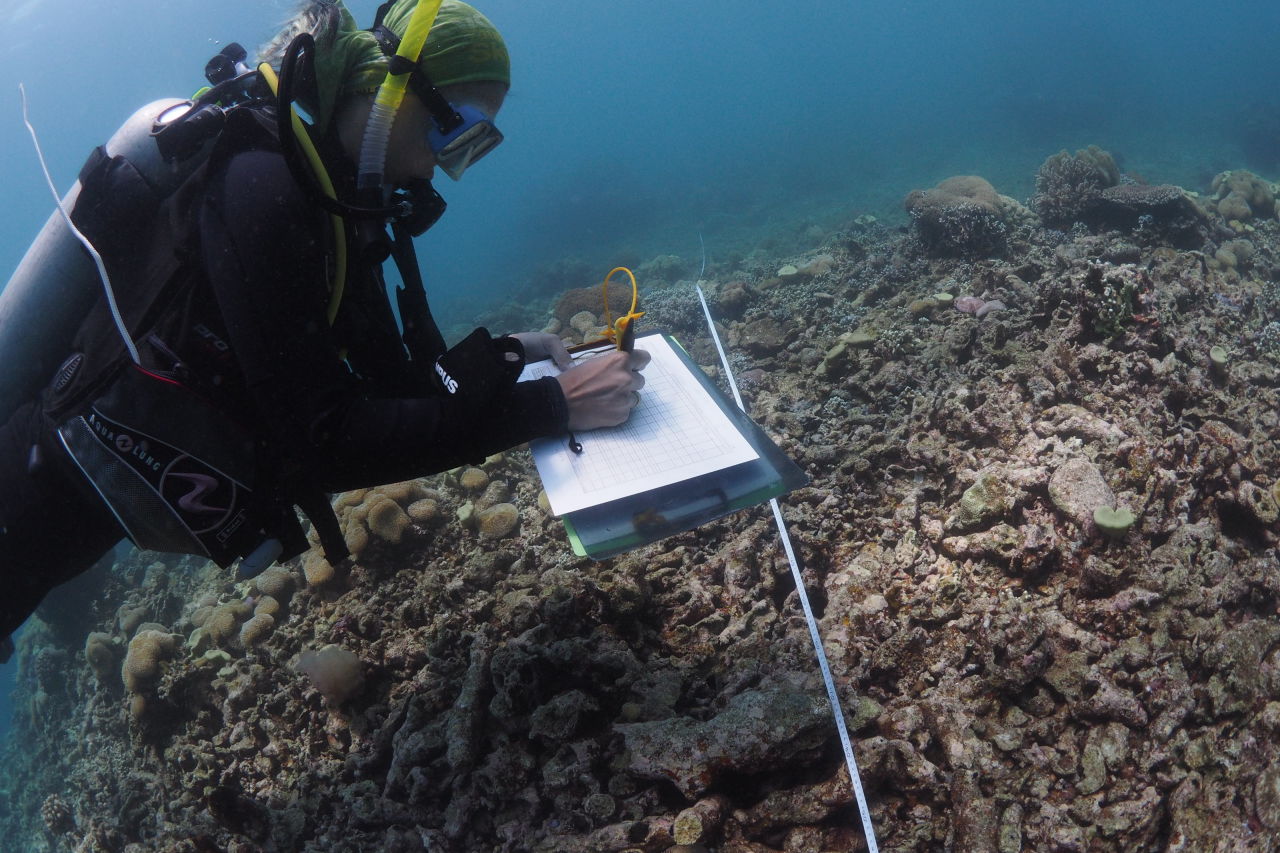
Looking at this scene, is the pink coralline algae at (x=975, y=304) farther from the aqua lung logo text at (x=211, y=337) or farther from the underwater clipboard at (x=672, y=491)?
the aqua lung logo text at (x=211, y=337)

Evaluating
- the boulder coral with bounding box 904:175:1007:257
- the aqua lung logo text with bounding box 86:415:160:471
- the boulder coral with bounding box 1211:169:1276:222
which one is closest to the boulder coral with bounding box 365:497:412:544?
the aqua lung logo text with bounding box 86:415:160:471

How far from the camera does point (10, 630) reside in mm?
1960

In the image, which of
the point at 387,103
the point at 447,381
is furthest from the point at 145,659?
the point at 387,103

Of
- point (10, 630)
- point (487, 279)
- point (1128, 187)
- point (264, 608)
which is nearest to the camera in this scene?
point (10, 630)

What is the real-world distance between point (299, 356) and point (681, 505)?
127cm

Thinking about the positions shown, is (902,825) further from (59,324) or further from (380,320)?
(59,324)

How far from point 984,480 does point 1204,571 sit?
31.7 inches

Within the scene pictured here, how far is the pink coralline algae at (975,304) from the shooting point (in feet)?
16.7

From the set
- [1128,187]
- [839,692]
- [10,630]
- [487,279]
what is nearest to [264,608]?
[10,630]

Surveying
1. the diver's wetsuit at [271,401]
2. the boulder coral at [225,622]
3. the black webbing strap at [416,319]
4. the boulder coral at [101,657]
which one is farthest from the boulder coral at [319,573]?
the boulder coral at [101,657]

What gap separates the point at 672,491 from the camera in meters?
2.17

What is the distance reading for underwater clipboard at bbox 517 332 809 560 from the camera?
2018 millimetres

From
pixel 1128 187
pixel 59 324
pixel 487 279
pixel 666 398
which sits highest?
pixel 59 324

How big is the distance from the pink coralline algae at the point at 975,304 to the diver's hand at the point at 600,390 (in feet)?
13.2
